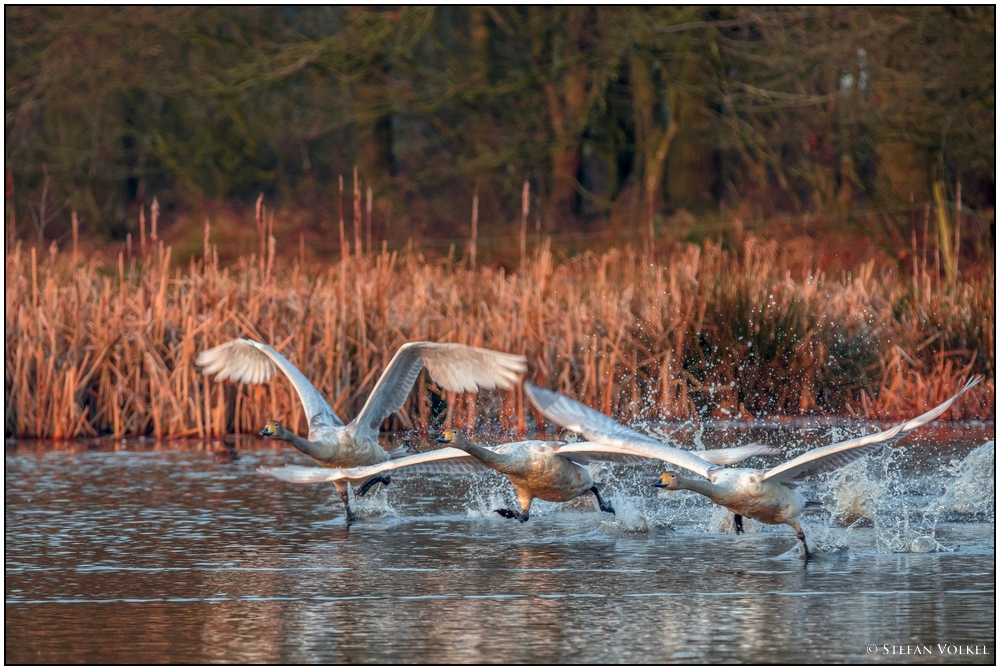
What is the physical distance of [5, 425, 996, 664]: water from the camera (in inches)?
232

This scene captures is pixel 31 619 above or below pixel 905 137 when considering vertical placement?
below

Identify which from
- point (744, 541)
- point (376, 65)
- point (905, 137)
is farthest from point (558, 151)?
point (744, 541)

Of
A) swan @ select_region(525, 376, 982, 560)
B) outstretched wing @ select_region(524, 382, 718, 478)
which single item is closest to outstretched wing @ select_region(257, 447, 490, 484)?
outstretched wing @ select_region(524, 382, 718, 478)

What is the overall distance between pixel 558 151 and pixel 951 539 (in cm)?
1854

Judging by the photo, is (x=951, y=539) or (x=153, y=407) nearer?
(x=951, y=539)

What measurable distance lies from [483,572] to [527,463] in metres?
1.00

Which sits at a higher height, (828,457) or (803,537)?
(828,457)

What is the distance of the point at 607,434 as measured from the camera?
7.95 metres

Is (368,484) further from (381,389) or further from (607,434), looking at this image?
(607,434)

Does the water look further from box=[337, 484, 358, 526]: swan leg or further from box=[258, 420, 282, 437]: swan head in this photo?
box=[258, 420, 282, 437]: swan head

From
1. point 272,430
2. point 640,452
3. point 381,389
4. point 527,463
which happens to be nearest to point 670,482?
point 640,452

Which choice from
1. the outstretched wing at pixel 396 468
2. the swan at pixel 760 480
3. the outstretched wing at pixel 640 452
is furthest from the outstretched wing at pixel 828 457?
the outstretched wing at pixel 396 468

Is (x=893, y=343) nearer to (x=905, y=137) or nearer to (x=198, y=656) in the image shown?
(x=905, y=137)

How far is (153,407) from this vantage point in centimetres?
1249
